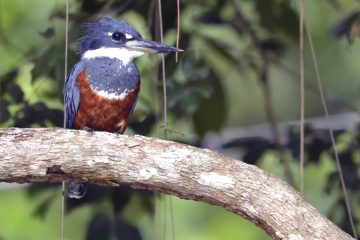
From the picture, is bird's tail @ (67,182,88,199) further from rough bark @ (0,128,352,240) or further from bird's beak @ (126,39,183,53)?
rough bark @ (0,128,352,240)

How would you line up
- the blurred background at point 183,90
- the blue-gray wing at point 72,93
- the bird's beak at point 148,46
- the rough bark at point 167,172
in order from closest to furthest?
the rough bark at point 167,172
the bird's beak at point 148,46
the blue-gray wing at point 72,93
the blurred background at point 183,90

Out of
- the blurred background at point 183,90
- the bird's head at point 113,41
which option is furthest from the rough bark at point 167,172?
the bird's head at point 113,41

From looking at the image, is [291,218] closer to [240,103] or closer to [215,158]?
[215,158]

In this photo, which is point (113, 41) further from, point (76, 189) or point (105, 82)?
point (76, 189)

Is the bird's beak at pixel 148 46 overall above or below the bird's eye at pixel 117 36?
below

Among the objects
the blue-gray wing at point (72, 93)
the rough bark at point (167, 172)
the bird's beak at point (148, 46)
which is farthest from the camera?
the blue-gray wing at point (72, 93)

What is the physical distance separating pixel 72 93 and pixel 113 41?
0.29m

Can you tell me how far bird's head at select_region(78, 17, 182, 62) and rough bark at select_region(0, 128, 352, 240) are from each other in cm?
102

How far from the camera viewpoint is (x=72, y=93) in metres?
4.54

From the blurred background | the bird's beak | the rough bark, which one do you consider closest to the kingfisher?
the bird's beak

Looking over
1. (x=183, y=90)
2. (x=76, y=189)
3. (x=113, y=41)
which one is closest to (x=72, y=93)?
(x=113, y=41)

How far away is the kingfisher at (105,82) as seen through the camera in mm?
4547

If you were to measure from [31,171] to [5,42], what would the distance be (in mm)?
2284

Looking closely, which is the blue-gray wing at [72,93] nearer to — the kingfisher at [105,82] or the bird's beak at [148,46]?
the kingfisher at [105,82]
